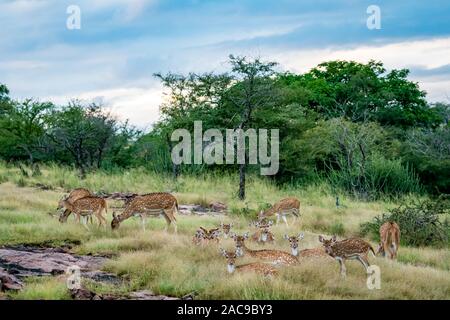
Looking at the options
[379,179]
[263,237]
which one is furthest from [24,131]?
[263,237]

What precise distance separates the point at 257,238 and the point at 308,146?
632 inches

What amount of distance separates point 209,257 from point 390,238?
342cm

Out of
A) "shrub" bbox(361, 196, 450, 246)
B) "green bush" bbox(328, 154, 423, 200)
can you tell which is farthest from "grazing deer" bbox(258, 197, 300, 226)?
"green bush" bbox(328, 154, 423, 200)

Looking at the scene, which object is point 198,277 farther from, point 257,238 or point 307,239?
point 307,239

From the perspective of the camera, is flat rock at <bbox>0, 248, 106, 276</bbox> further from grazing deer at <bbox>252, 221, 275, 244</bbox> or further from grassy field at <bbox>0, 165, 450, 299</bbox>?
grazing deer at <bbox>252, 221, 275, 244</bbox>

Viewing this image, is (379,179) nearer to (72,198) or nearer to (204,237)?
(72,198)

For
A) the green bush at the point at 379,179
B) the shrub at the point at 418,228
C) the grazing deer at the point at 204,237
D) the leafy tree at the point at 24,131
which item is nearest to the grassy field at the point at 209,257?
the grazing deer at the point at 204,237

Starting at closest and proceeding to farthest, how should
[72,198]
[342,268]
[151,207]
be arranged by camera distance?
[342,268]
[151,207]
[72,198]

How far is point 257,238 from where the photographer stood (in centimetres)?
1348

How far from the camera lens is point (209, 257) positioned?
11.4 metres

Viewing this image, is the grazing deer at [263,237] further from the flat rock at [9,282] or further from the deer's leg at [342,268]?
the flat rock at [9,282]

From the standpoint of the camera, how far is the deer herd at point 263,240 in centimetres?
1048

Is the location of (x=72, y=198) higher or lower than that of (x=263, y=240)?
higher

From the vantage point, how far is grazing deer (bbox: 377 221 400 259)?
1231 centimetres
